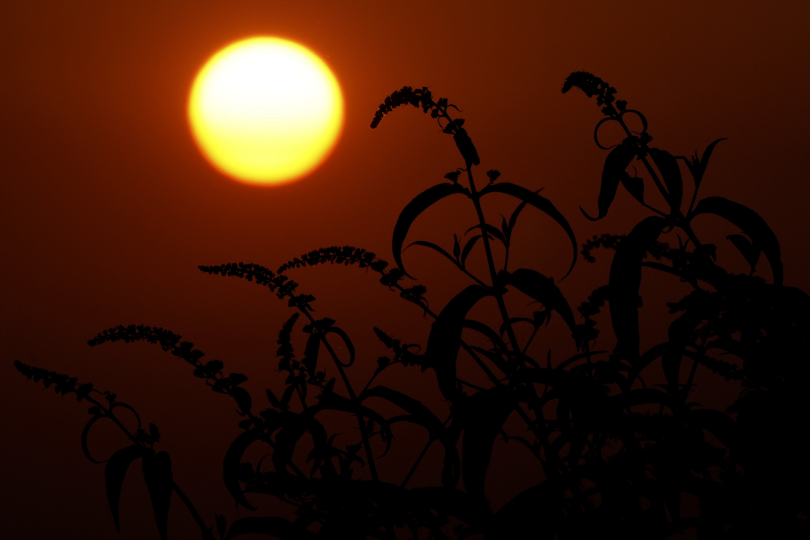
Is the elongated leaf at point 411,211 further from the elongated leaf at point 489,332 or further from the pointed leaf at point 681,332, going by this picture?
the pointed leaf at point 681,332

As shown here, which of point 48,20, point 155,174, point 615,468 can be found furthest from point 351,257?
point 48,20

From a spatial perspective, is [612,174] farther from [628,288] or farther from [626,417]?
[626,417]

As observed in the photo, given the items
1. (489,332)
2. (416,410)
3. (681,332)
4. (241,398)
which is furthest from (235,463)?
(681,332)

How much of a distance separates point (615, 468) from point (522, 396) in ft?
0.39

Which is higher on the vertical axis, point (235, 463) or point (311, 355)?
point (311, 355)

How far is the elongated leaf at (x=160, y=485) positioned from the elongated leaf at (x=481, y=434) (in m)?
0.36

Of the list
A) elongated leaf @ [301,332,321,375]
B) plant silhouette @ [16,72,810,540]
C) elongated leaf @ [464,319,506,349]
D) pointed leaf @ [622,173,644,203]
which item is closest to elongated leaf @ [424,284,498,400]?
plant silhouette @ [16,72,810,540]

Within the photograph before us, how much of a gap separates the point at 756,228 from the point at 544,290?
8.1 inches

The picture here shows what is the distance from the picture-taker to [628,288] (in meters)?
0.55

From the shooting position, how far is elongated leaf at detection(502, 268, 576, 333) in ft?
2.05

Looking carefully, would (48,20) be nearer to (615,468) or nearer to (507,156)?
(507,156)

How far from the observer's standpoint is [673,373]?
0.61 m

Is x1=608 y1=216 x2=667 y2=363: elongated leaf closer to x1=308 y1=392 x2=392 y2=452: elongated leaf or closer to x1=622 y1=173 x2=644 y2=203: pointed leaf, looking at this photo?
x1=622 y1=173 x2=644 y2=203: pointed leaf

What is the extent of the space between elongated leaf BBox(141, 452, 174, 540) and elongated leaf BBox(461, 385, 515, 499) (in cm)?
36
